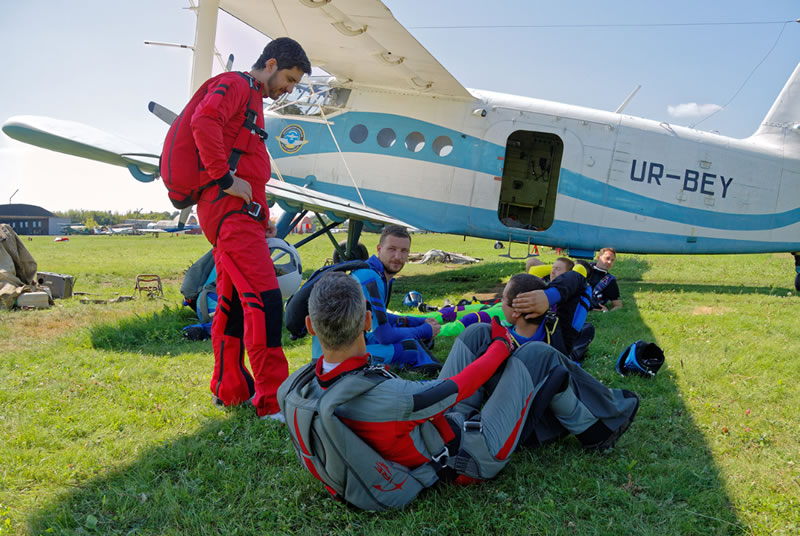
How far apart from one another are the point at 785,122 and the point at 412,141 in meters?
7.09

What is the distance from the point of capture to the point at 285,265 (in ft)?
19.2

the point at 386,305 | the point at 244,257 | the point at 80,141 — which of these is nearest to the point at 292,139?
the point at 80,141

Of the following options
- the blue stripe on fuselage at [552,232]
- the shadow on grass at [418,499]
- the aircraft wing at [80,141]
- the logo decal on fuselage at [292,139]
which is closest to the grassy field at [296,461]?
the shadow on grass at [418,499]

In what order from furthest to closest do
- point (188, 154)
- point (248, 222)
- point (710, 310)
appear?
point (710, 310) < point (248, 222) < point (188, 154)

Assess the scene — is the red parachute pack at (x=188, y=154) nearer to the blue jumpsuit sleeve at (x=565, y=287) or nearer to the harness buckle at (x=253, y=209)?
the harness buckle at (x=253, y=209)

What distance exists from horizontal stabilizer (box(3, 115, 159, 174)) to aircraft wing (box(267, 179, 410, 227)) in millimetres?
1923

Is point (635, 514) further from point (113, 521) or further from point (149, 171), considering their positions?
point (149, 171)

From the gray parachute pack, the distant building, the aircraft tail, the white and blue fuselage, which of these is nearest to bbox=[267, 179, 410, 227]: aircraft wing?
the white and blue fuselage

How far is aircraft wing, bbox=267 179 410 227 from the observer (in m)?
7.73

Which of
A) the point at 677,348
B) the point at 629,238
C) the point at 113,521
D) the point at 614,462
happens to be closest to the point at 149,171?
the point at 113,521

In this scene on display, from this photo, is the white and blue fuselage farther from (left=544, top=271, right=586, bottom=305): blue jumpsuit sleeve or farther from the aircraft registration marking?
(left=544, top=271, right=586, bottom=305): blue jumpsuit sleeve

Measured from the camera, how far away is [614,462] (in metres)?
2.88

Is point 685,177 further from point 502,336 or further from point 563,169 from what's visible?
point 502,336

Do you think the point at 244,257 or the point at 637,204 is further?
the point at 637,204
